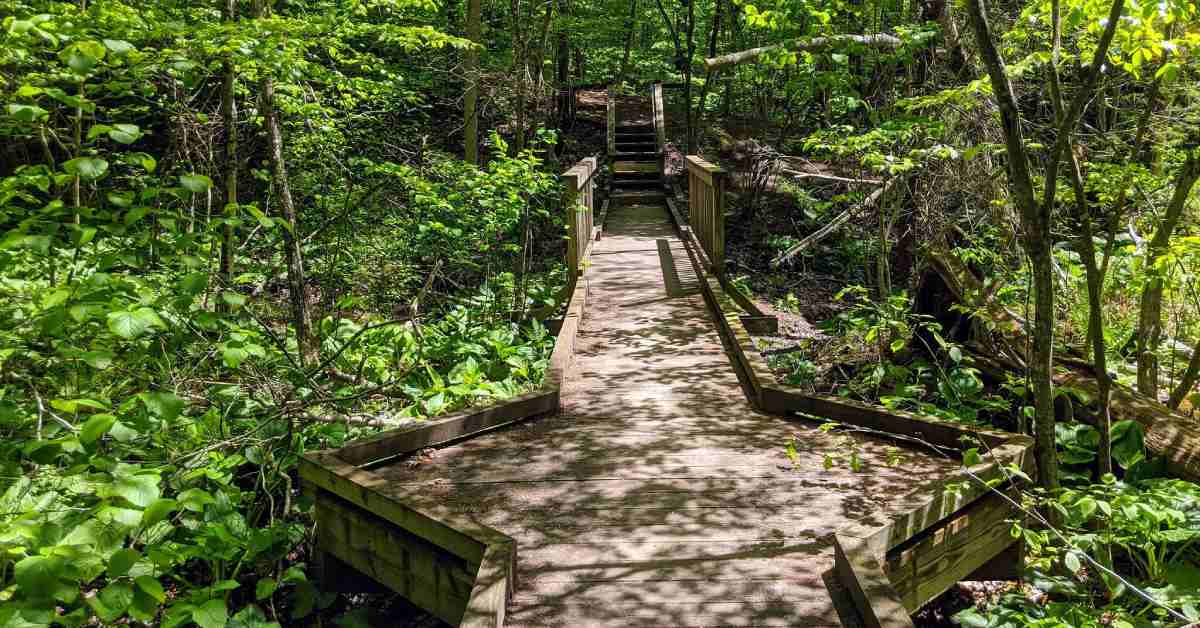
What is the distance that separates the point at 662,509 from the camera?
12.2 ft

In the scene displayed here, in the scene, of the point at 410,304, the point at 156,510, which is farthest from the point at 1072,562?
the point at 410,304

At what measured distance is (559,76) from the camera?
22.6 m

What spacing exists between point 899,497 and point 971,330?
397cm

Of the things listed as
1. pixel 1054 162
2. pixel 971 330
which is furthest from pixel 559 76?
pixel 1054 162

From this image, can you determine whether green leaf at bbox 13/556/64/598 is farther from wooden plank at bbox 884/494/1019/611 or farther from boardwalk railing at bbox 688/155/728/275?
boardwalk railing at bbox 688/155/728/275

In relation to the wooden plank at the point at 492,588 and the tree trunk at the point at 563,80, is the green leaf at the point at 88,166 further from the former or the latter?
the tree trunk at the point at 563,80

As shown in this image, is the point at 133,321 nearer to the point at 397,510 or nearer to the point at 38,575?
the point at 38,575

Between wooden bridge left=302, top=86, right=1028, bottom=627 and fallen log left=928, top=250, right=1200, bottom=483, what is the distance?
134 cm

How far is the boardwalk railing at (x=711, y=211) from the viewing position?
840cm

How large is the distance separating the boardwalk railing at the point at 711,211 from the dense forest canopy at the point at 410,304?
3.72 feet

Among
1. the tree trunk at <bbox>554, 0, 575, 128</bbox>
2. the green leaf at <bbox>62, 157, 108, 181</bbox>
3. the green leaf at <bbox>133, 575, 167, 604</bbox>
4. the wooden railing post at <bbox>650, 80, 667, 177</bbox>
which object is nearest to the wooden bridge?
the green leaf at <bbox>133, 575, 167, 604</bbox>

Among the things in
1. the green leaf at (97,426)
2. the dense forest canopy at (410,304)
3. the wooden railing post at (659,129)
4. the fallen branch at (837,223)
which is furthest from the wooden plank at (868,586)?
the wooden railing post at (659,129)

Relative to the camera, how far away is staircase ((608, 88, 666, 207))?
1605 cm

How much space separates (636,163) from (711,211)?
31.9ft
